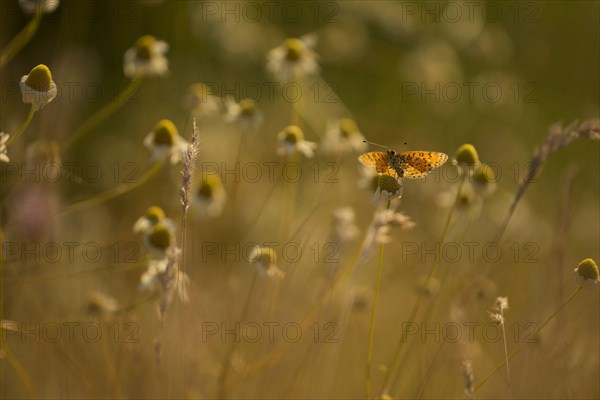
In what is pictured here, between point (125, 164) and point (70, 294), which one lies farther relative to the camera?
point (125, 164)

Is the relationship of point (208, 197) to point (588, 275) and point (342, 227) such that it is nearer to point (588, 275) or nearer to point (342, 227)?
point (342, 227)

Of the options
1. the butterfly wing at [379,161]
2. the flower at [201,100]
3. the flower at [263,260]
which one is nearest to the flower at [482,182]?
the butterfly wing at [379,161]

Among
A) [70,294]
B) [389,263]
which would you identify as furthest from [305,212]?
[70,294]

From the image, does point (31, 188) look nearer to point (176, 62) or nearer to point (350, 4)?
point (350, 4)

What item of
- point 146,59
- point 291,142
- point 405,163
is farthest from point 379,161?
point 146,59

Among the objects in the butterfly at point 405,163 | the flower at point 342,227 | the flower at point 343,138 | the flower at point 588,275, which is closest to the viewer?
the flower at point 588,275

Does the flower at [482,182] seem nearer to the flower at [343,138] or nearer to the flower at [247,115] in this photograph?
the flower at [343,138]

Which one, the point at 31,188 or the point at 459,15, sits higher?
the point at 459,15
